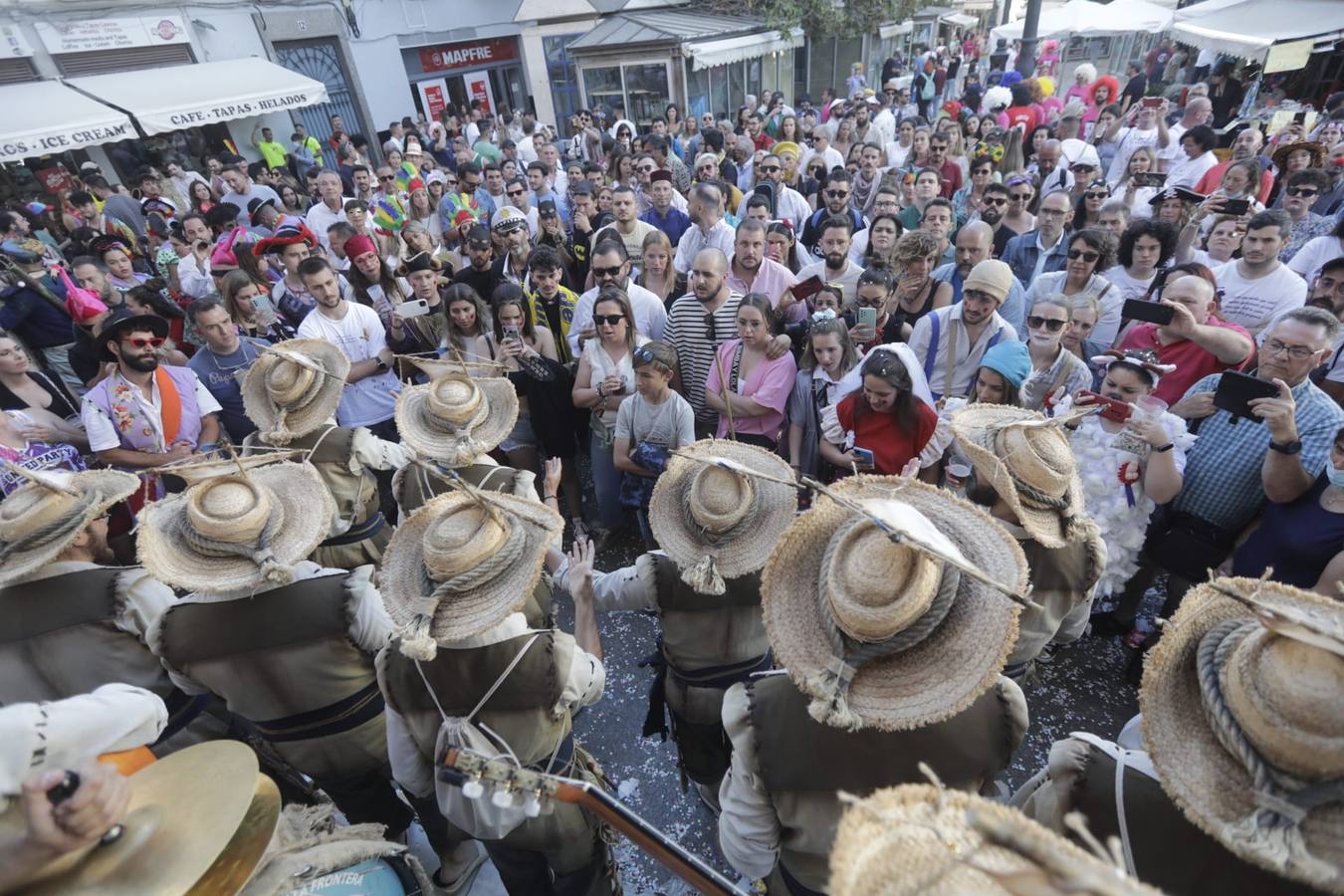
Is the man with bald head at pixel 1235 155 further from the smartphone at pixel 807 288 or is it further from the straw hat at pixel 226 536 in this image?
the straw hat at pixel 226 536

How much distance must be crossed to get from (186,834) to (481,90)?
2221cm

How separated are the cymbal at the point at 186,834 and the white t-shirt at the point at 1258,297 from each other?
19.0 ft

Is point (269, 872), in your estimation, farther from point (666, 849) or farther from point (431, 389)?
point (431, 389)

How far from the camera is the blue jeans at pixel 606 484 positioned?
A: 4598mm

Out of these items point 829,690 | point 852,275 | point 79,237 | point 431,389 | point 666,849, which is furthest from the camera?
point 79,237

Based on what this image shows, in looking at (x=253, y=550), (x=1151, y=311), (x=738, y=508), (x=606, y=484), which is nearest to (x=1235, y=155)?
(x=1151, y=311)

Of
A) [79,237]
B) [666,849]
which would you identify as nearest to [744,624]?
[666,849]

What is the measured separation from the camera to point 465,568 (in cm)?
209

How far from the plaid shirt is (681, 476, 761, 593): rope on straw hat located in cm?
237

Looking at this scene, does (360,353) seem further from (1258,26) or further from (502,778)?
(1258,26)

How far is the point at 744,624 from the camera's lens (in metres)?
2.56

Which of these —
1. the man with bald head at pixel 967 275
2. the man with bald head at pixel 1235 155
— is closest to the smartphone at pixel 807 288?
the man with bald head at pixel 967 275

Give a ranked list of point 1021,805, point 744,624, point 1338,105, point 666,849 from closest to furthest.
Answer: point 666,849 → point 1021,805 → point 744,624 → point 1338,105

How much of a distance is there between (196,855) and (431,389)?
256 cm
